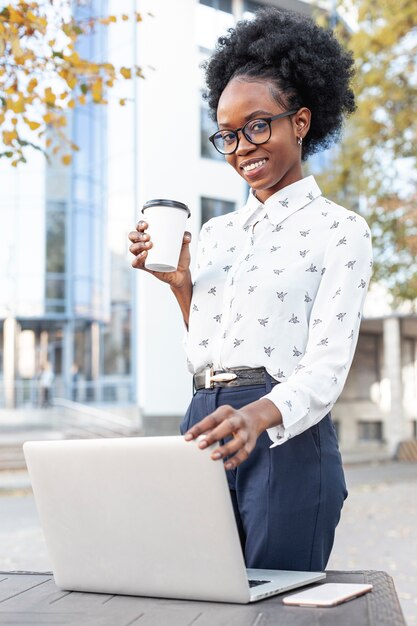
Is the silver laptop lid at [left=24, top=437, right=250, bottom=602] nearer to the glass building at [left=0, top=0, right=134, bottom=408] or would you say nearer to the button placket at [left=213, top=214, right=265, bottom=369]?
the button placket at [left=213, top=214, right=265, bottom=369]

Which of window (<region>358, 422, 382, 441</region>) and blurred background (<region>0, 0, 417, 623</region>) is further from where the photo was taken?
window (<region>358, 422, 382, 441</region>)

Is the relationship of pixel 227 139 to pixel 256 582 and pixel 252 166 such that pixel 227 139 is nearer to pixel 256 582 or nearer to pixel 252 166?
pixel 252 166

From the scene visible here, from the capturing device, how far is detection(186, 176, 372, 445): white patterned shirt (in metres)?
1.70

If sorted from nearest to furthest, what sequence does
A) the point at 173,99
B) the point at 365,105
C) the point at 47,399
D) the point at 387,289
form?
the point at 365,105 → the point at 387,289 → the point at 173,99 → the point at 47,399

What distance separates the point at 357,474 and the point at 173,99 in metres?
10.1

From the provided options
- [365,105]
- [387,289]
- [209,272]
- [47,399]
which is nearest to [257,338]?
[209,272]

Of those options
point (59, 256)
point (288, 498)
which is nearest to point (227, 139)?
point (288, 498)

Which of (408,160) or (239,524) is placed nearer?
(239,524)

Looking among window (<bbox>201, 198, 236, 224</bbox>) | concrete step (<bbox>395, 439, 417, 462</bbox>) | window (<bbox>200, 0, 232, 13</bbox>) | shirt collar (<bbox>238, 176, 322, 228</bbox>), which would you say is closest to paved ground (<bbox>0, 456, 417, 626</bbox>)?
shirt collar (<bbox>238, 176, 322, 228</bbox>)

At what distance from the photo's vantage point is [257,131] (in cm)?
193

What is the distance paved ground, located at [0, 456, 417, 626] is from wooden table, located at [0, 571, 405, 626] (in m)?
4.28

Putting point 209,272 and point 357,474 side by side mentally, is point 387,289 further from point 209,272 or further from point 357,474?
point 209,272

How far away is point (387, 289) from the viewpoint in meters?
14.0

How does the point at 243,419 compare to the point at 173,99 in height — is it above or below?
below
